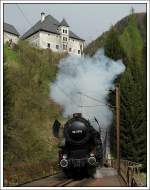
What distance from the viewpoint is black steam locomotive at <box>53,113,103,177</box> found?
60.1 ft

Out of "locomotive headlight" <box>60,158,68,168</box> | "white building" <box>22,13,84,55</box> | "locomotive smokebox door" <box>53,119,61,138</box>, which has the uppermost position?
"white building" <box>22,13,84,55</box>

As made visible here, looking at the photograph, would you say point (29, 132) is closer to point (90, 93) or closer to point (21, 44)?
point (90, 93)

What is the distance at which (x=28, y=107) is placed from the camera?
40.8 metres

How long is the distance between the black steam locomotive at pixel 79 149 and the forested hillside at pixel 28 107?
6.42 metres

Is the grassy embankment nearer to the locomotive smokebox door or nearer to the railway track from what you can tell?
the locomotive smokebox door

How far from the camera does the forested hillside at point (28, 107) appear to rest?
2831cm

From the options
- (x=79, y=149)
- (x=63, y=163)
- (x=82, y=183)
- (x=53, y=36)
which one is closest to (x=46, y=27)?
(x=53, y=36)

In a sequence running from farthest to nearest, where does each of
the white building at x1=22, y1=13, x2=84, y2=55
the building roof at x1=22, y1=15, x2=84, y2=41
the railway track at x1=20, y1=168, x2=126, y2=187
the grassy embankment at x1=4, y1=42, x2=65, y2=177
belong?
1. the building roof at x1=22, y1=15, x2=84, y2=41
2. the white building at x1=22, y1=13, x2=84, y2=55
3. the grassy embankment at x1=4, y1=42, x2=65, y2=177
4. the railway track at x1=20, y1=168, x2=126, y2=187

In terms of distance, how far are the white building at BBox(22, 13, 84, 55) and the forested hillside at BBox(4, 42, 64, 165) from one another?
1518 centimetres

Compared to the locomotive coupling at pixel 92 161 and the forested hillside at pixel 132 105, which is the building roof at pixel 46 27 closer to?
the forested hillside at pixel 132 105

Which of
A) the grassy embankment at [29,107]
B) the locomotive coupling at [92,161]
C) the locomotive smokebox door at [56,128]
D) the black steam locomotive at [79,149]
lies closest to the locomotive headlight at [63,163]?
the black steam locomotive at [79,149]

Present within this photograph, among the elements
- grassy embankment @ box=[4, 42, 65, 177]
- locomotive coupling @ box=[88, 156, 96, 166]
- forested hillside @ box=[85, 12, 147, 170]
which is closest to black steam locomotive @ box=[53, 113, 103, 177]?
locomotive coupling @ box=[88, 156, 96, 166]

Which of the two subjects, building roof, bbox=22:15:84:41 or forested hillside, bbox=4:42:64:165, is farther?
building roof, bbox=22:15:84:41

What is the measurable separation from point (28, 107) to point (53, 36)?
52.1 meters
